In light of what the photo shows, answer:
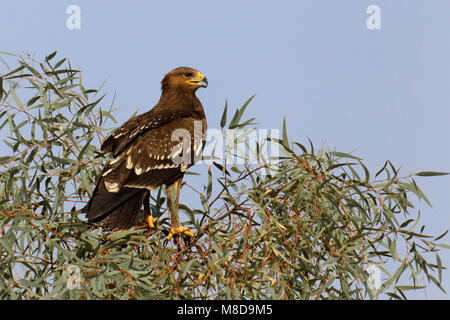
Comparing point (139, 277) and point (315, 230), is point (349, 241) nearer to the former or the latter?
point (315, 230)

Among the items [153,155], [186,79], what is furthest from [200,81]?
[153,155]

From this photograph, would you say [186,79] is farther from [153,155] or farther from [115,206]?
[115,206]

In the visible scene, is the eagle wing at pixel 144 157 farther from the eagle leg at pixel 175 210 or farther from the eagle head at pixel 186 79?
the eagle head at pixel 186 79

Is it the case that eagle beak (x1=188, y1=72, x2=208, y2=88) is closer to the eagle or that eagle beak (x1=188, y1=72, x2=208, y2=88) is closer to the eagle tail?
the eagle

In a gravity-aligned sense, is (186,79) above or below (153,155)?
above

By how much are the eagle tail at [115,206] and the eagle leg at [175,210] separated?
0.31m

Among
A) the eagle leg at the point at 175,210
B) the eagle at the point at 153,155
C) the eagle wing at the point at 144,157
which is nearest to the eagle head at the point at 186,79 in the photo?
the eagle at the point at 153,155

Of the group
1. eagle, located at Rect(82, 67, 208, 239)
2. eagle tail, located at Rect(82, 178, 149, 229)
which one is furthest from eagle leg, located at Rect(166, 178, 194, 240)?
eagle tail, located at Rect(82, 178, 149, 229)

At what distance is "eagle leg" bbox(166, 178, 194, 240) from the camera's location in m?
6.50

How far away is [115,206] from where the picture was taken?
6082 mm

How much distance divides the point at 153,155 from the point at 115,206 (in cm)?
86

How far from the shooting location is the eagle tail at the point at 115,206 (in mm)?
6004
